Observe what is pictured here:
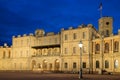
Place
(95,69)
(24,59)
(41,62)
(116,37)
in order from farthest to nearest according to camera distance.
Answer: (24,59) < (41,62) < (95,69) < (116,37)

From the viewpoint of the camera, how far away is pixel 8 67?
10419cm

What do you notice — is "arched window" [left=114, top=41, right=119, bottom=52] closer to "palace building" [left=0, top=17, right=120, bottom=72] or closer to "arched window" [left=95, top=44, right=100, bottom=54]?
"palace building" [left=0, top=17, right=120, bottom=72]

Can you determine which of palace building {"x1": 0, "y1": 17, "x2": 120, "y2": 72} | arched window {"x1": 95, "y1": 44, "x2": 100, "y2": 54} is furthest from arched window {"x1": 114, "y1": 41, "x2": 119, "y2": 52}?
arched window {"x1": 95, "y1": 44, "x2": 100, "y2": 54}

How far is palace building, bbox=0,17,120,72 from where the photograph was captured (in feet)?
226

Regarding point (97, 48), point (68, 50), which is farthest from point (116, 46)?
point (68, 50)

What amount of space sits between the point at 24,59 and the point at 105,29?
31.5 meters

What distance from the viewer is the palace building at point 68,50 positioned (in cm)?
6894

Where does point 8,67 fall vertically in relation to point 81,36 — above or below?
below

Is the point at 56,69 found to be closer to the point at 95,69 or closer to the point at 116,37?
the point at 95,69

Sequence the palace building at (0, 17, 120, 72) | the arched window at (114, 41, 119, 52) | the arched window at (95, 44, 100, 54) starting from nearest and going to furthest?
the arched window at (114, 41, 119, 52), the palace building at (0, 17, 120, 72), the arched window at (95, 44, 100, 54)

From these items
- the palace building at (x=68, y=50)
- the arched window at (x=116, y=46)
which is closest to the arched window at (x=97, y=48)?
the palace building at (x=68, y=50)

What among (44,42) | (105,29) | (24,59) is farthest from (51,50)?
(105,29)

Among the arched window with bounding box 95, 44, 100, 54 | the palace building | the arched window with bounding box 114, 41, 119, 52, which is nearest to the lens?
the arched window with bounding box 114, 41, 119, 52

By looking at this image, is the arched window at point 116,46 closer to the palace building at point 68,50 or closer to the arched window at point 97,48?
the palace building at point 68,50
